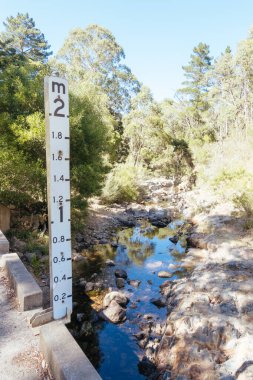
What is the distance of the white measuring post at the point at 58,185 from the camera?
244 centimetres

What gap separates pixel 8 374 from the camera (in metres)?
2.33

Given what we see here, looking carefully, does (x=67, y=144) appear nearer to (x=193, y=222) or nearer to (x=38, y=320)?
(x=38, y=320)

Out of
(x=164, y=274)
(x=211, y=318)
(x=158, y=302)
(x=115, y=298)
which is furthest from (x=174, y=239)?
(x=211, y=318)

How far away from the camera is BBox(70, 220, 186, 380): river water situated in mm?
4391

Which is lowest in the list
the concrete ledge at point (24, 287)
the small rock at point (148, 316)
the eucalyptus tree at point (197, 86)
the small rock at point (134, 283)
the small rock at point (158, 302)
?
the small rock at point (148, 316)

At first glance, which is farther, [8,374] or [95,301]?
[95,301]

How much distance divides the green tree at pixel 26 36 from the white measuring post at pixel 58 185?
2988 cm

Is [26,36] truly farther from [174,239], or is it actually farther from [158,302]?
[158,302]

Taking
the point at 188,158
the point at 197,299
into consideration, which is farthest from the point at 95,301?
the point at 188,158

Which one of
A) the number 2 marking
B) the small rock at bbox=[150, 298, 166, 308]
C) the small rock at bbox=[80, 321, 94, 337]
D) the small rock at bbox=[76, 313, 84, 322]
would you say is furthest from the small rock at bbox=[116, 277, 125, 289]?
the number 2 marking

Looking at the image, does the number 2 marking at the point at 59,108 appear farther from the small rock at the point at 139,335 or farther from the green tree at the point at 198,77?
the green tree at the point at 198,77

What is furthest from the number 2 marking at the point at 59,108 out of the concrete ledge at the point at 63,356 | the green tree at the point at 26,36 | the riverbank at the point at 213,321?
the green tree at the point at 26,36

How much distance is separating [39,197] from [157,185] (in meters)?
15.4

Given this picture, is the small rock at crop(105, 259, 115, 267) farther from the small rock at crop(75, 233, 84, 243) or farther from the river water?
the small rock at crop(75, 233, 84, 243)
